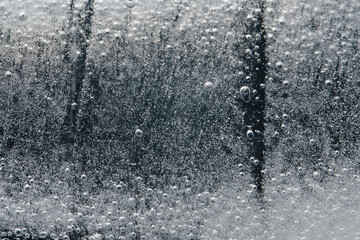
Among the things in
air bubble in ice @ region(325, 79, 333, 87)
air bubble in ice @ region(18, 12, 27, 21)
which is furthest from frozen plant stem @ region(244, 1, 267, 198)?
air bubble in ice @ region(18, 12, 27, 21)

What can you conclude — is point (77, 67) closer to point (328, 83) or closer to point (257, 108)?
point (257, 108)

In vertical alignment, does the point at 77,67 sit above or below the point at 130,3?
below

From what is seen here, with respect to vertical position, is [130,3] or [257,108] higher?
[130,3]

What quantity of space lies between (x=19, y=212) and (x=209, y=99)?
416 millimetres

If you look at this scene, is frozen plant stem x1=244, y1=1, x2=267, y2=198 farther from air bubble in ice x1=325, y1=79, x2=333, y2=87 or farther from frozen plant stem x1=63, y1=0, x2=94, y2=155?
frozen plant stem x1=63, y1=0, x2=94, y2=155

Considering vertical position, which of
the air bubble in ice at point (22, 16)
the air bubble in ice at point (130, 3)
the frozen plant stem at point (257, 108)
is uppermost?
the air bubble in ice at point (130, 3)

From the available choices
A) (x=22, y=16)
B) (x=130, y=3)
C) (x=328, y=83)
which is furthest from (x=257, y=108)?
(x=22, y=16)

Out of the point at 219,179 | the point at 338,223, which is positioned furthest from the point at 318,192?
the point at 219,179

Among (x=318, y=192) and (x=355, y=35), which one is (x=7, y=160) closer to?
(x=318, y=192)

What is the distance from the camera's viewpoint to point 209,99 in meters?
0.55

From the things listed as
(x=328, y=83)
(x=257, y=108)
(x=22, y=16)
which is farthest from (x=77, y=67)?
(x=328, y=83)

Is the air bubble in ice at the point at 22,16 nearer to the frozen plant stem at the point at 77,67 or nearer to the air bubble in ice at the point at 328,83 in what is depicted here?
the frozen plant stem at the point at 77,67

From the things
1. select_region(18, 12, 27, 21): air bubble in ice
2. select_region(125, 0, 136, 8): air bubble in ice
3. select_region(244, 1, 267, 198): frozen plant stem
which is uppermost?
select_region(125, 0, 136, 8): air bubble in ice

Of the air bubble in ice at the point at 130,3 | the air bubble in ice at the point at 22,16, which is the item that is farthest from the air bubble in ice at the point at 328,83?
the air bubble in ice at the point at 22,16
